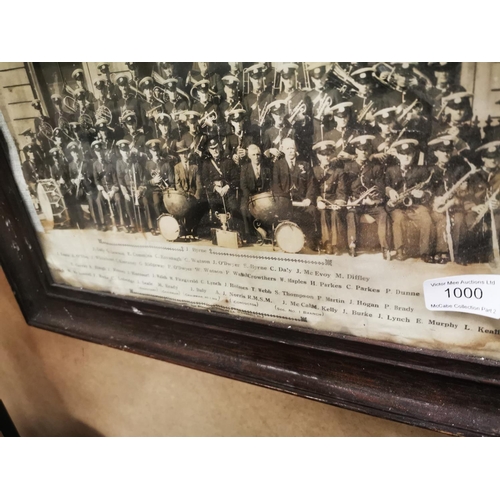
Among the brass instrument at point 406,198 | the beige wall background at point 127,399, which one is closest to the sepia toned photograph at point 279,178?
the brass instrument at point 406,198

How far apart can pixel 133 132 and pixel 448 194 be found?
355 mm

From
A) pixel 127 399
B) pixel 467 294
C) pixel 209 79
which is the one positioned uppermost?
pixel 209 79

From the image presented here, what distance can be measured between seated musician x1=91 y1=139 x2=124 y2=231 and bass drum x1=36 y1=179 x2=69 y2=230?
0.22ft

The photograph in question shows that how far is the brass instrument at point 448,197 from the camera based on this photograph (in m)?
0.36

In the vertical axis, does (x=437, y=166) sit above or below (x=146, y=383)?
above

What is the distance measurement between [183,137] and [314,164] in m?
0.16

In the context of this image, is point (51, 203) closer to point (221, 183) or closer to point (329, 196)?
point (221, 183)

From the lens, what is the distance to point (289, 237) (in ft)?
1.48

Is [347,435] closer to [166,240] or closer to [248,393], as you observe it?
[248,393]

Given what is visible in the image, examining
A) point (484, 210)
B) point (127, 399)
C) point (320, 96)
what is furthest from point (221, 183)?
point (127, 399)

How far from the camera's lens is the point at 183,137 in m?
0.46

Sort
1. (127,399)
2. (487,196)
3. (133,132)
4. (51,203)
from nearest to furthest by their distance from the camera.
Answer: (487,196)
(133,132)
(51,203)
(127,399)

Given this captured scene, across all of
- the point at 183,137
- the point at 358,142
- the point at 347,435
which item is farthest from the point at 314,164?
the point at 347,435

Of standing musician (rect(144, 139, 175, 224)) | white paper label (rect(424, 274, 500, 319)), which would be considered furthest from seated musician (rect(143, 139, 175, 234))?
white paper label (rect(424, 274, 500, 319))
